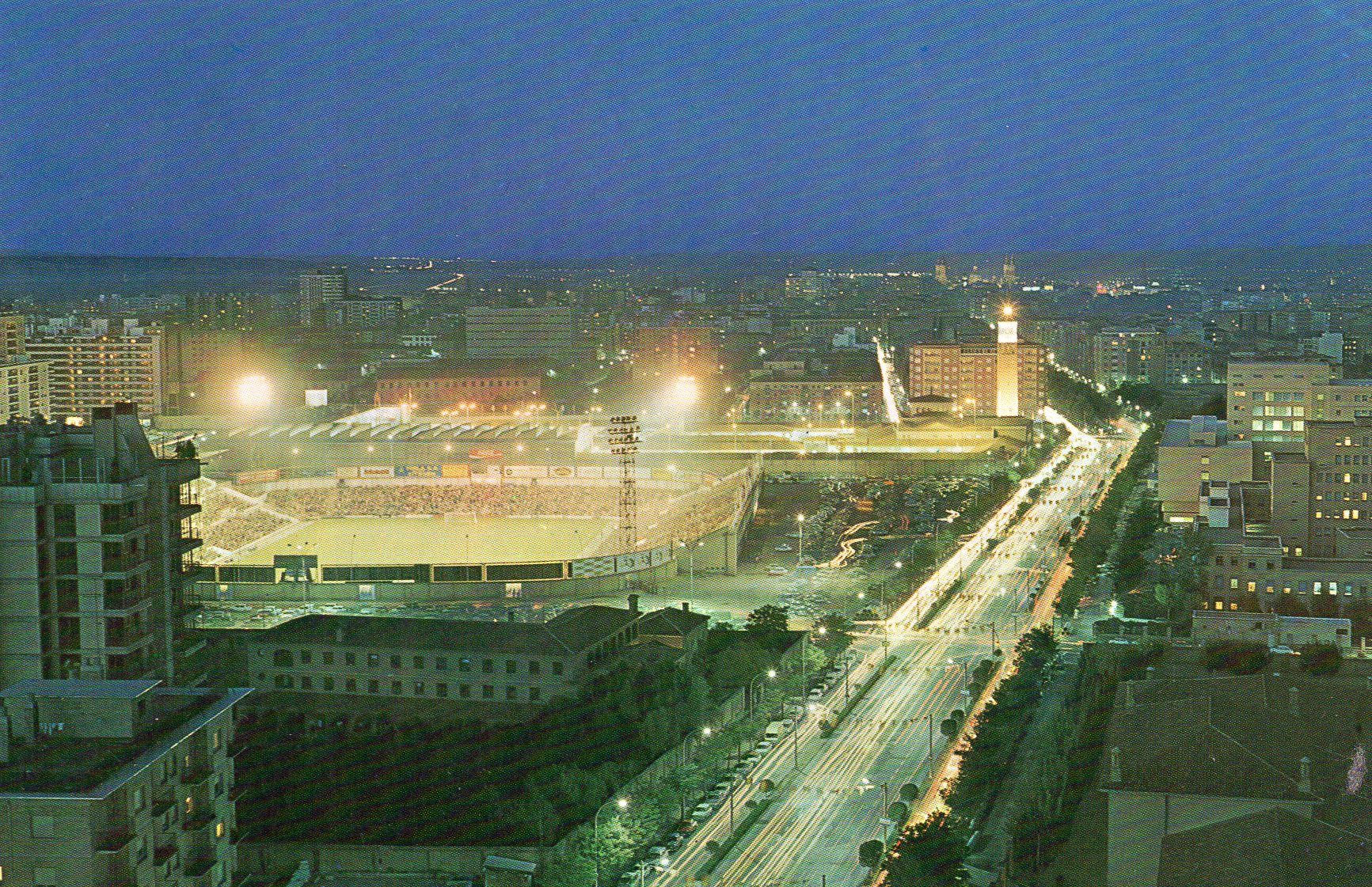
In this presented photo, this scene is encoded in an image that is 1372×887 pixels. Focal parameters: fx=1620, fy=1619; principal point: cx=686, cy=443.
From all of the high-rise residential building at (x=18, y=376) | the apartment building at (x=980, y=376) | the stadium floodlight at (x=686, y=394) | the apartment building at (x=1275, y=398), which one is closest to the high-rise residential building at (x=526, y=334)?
the stadium floodlight at (x=686, y=394)

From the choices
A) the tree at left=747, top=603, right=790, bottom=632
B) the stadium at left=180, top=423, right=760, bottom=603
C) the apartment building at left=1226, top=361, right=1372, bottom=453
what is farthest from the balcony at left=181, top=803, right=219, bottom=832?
the apartment building at left=1226, top=361, right=1372, bottom=453

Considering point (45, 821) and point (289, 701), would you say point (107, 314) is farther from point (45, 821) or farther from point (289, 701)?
point (45, 821)

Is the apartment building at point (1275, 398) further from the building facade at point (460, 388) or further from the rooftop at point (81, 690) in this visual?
the rooftop at point (81, 690)

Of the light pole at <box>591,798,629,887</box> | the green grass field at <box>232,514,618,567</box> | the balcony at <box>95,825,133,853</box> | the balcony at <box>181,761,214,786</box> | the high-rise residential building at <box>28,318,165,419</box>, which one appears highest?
the high-rise residential building at <box>28,318,165,419</box>

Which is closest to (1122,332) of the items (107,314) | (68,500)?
(107,314)

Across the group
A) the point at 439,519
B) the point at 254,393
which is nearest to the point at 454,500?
the point at 439,519

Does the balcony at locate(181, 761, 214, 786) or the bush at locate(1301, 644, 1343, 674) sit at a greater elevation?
the balcony at locate(181, 761, 214, 786)

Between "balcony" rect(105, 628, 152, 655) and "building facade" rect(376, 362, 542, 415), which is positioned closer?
"balcony" rect(105, 628, 152, 655)

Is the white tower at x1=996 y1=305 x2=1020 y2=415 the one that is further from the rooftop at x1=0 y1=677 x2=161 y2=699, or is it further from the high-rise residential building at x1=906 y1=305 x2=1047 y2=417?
the rooftop at x1=0 y1=677 x2=161 y2=699
